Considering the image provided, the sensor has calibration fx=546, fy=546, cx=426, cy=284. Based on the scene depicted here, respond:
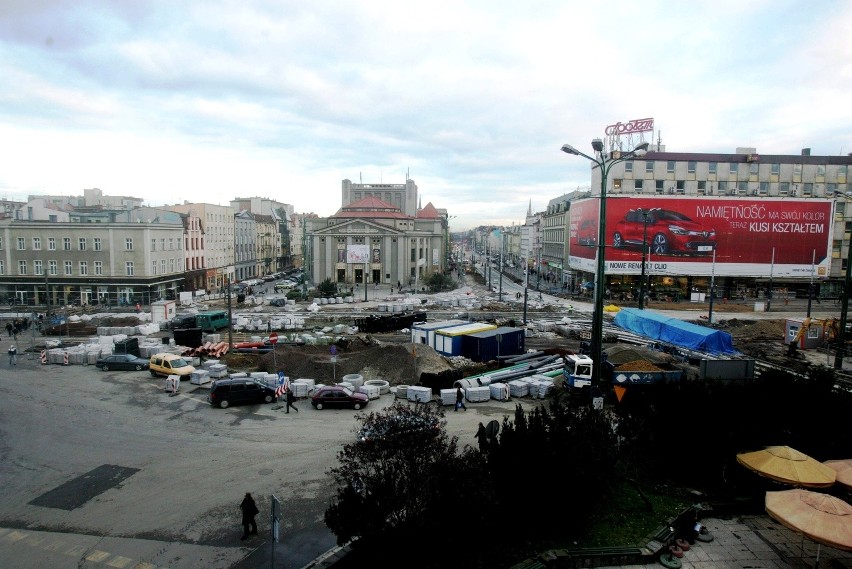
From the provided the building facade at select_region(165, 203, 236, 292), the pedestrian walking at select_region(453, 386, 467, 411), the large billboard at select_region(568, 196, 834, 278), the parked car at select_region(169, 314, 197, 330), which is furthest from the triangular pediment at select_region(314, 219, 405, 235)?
the pedestrian walking at select_region(453, 386, 467, 411)

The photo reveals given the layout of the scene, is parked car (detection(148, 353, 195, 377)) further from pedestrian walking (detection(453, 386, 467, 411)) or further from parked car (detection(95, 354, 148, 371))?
pedestrian walking (detection(453, 386, 467, 411))

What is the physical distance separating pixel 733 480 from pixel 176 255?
60.0 metres

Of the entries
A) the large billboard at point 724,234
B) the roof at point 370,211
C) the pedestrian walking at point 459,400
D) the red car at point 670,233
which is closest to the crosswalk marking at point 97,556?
the pedestrian walking at point 459,400

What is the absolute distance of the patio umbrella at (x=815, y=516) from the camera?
9531mm

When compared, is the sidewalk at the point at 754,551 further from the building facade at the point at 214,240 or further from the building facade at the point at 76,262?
the building facade at the point at 214,240


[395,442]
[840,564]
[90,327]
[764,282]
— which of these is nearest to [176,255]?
[90,327]

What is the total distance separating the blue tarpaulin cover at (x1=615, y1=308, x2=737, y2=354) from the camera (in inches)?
1164

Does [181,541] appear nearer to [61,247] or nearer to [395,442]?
[395,442]

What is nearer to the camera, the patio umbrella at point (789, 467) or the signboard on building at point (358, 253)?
the patio umbrella at point (789, 467)

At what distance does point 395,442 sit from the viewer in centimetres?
930

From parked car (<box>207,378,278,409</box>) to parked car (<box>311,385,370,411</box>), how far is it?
2.01m

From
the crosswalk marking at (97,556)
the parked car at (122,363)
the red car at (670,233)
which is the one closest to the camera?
the crosswalk marking at (97,556)

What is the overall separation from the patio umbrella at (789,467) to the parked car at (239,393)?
16346 millimetres

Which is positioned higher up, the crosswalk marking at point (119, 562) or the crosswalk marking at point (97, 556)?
the crosswalk marking at point (119, 562)
